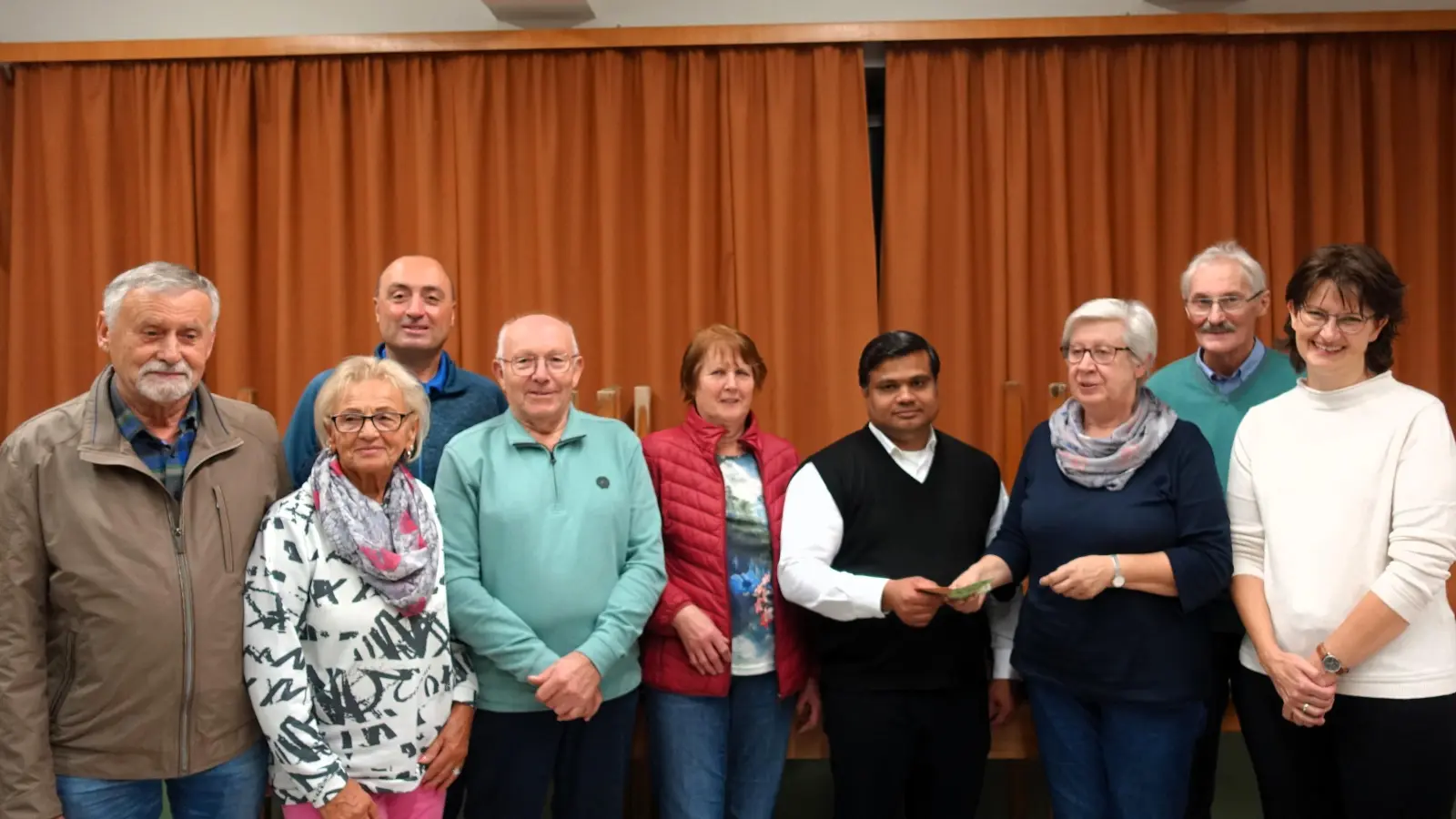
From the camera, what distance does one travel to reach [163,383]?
68.3 inches

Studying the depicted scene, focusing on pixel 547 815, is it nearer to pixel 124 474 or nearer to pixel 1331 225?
pixel 124 474

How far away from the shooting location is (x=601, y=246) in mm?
3457

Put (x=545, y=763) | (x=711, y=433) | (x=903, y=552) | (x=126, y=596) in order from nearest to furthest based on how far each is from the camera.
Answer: (x=126, y=596) < (x=545, y=763) < (x=903, y=552) < (x=711, y=433)

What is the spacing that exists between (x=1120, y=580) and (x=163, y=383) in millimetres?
1814

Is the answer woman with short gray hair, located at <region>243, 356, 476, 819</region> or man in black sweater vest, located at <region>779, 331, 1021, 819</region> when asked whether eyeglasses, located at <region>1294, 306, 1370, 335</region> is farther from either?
woman with short gray hair, located at <region>243, 356, 476, 819</region>

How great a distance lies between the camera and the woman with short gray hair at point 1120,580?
6.35 feet

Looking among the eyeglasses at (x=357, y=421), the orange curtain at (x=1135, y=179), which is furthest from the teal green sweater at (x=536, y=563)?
the orange curtain at (x=1135, y=179)

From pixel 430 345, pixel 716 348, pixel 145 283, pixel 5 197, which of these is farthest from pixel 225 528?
pixel 5 197

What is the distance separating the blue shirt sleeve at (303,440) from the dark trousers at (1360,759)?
82.6 inches

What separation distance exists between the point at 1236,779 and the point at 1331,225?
76.5 inches

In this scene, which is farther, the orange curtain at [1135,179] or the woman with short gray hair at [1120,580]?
the orange curtain at [1135,179]

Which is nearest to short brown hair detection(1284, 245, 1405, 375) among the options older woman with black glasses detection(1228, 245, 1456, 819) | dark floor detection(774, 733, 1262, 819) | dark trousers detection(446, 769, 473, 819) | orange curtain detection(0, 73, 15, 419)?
older woman with black glasses detection(1228, 245, 1456, 819)

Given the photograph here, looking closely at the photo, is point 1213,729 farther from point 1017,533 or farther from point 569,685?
point 569,685

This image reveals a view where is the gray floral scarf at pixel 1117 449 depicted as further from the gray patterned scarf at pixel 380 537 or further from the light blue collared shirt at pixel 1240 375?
the gray patterned scarf at pixel 380 537
